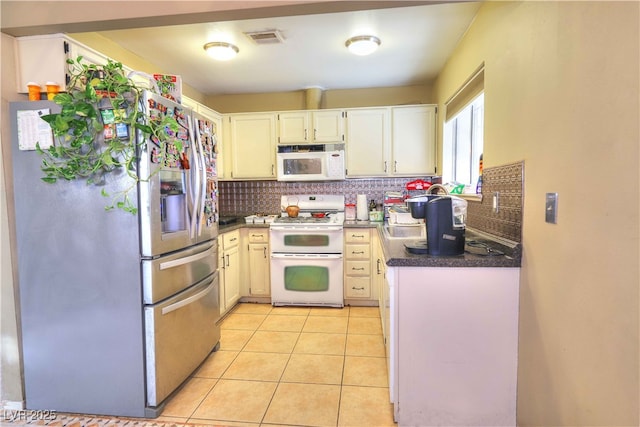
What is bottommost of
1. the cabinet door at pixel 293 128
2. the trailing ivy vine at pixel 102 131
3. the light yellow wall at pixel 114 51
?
the trailing ivy vine at pixel 102 131

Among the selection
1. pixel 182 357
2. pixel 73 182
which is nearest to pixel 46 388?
pixel 182 357

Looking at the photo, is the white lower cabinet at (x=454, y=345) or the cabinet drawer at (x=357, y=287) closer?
the white lower cabinet at (x=454, y=345)

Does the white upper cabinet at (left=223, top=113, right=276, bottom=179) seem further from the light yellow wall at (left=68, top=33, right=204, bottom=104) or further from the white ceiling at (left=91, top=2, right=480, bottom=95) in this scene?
the light yellow wall at (left=68, top=33, right=204, bottom=104)


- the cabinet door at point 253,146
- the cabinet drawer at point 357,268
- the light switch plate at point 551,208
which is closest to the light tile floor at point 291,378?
the cabinet drawer at point 357,268

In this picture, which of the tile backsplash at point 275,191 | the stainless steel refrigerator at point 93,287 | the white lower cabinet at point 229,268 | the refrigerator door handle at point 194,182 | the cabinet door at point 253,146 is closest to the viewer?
the stainless steel refrigerator at point 93,287

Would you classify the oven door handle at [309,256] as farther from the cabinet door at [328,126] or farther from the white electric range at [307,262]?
the cabinet door at [328,126]

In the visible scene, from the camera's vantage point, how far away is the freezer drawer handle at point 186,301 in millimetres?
1854

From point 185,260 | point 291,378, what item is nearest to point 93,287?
point 185,260

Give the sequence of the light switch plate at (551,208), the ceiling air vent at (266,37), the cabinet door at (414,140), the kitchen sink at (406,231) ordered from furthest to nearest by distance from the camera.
A: the cabinet door at (414,140) → the kitchen sink at (406,231) → the ceiling air vent at (266,37) → the light switch plate at (551,208)

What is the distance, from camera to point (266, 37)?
2.52 meters

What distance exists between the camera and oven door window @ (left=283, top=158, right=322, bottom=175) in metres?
3.67

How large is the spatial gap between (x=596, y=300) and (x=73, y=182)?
236cm

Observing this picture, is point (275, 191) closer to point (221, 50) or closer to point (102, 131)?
point (221, 50)

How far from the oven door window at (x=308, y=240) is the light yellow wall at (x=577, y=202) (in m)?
2.07
